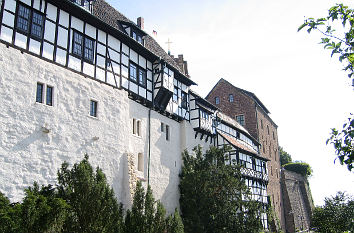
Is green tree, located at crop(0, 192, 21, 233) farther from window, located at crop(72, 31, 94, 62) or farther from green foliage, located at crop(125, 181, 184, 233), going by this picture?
window, located at crop(72, 31, 94, 62)

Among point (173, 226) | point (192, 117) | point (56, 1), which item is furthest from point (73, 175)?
point (192, 117)

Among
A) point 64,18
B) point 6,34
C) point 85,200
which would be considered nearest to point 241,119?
point 64,18

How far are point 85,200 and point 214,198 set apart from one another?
1074cm

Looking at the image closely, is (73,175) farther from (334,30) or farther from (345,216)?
(345,216)

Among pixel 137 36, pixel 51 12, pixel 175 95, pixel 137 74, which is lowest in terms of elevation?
pixel 137 74

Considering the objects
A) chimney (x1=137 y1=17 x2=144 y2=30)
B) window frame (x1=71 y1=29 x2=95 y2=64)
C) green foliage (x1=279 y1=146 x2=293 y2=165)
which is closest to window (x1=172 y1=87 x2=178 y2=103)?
chimney (x1=137 y1=17 x2=144 y2=30)

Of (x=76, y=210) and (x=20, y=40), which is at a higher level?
(x=20, y=40)

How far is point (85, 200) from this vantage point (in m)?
12.6

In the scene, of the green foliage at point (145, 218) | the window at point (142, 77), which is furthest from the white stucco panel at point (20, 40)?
the window at point (142, 77)

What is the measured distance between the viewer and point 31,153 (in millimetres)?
14633

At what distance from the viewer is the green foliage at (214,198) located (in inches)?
832

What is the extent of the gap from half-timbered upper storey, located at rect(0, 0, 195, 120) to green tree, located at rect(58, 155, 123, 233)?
19.1ft

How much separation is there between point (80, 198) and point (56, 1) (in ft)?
29.9

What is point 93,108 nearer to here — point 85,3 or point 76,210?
point 85,3
